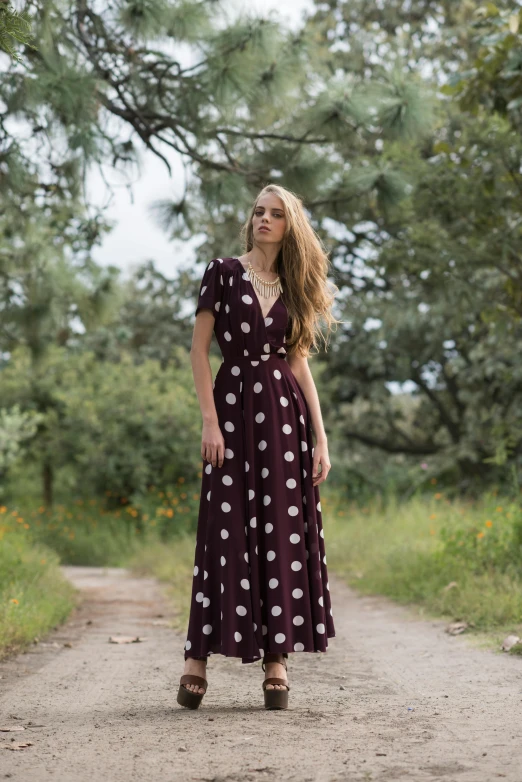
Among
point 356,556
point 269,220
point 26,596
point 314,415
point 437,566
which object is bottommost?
point 26,596

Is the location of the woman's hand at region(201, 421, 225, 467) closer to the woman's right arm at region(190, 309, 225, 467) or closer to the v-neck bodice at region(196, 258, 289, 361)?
the woman's right arm at region(190, 309, 225, 467)

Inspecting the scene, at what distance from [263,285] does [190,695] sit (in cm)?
161

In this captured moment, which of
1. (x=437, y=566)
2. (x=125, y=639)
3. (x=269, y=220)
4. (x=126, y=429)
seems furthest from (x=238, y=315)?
(x=126, y=429)

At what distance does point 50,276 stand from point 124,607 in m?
3.41

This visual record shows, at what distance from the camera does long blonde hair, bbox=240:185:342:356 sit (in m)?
3.90

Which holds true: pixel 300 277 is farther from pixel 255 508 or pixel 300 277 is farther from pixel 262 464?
pixel 255 508

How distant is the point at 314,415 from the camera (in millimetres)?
3873

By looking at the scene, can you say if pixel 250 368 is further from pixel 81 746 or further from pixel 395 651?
pixel 395 651

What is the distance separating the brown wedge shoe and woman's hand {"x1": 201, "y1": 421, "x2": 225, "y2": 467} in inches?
31.4

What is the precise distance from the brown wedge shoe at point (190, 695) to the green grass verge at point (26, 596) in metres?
1.47

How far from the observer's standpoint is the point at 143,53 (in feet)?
21.6

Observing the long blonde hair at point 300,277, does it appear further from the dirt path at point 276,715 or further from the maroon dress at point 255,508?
the dirt path at point 276,715

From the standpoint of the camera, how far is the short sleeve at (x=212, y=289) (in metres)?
3.77

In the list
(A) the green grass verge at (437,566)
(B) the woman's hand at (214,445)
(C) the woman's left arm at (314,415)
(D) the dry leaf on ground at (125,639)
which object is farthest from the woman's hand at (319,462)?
(D) the dry leaf on ground at (125,639)
